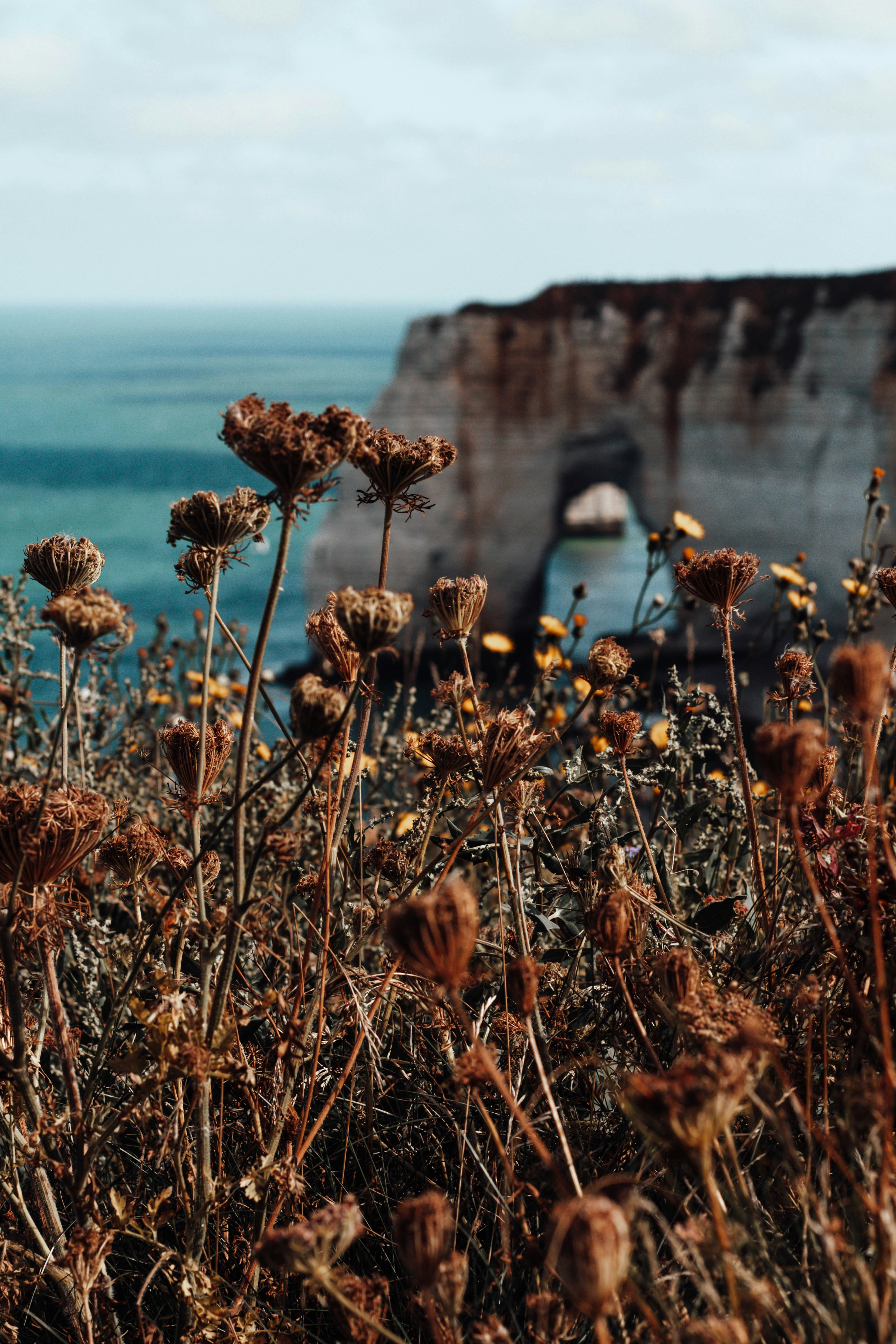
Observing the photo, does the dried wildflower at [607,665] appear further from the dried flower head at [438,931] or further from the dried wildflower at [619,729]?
the dried flower head at [438,931]

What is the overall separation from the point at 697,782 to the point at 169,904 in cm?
144

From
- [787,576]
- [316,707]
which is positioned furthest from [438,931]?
[787,576]

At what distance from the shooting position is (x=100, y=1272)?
1178 millimetres

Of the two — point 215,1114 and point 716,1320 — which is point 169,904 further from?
point 215,1114

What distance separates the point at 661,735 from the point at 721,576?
0.87 metres

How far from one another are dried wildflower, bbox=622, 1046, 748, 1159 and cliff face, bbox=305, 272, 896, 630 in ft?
49.9

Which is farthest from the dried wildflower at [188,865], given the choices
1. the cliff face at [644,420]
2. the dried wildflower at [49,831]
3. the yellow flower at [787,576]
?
the cliff face at [644,420]

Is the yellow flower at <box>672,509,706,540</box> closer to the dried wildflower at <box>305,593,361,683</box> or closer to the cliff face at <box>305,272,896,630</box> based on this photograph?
the dried wildflower at <box>305,593,361,683</box>

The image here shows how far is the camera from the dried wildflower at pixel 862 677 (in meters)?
0.87

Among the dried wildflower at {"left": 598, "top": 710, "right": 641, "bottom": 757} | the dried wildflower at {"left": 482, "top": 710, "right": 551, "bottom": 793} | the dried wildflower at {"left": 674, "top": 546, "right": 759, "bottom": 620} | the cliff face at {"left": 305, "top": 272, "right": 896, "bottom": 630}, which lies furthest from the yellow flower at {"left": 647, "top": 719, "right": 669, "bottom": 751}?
the cliff face at {"left": 305, "top": 272, "right": 896, "bottom": 630}

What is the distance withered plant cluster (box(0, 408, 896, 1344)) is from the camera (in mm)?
873

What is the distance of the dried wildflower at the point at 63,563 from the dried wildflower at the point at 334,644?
292mm

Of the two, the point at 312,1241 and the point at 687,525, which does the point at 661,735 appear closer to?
the point at 687,525

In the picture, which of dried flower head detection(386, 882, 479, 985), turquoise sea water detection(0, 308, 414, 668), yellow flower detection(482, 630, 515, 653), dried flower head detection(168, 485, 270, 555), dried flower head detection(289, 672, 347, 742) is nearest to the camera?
dried flower head detection(386, 882, 479, 985)
